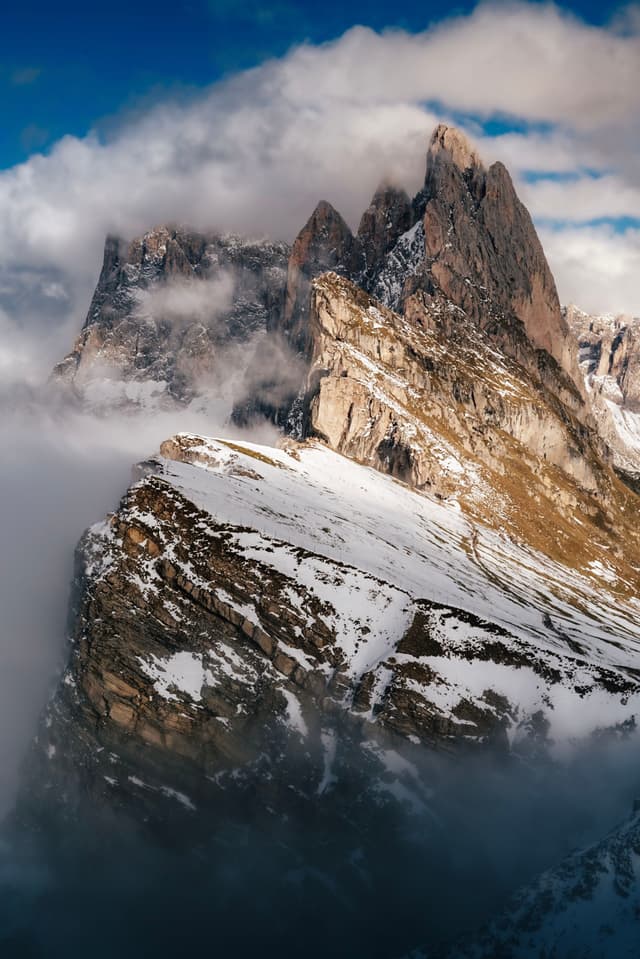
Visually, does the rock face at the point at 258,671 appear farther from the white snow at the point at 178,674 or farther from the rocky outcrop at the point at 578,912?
the rocky outcrop at the point at 578,912

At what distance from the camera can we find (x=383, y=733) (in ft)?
329

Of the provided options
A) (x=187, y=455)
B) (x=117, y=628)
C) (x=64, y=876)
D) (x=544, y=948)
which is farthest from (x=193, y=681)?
(x=187, y=455)

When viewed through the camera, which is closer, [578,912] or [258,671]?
[578,912]

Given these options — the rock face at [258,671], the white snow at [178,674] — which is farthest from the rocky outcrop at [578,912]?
the white snow at [178,674]

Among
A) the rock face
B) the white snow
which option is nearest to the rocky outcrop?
the rock face

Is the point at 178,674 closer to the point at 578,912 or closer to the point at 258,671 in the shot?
the point at 258,671

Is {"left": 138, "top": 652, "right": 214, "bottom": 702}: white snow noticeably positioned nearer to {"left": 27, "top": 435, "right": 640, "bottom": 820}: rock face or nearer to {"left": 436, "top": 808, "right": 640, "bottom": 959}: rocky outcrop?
{"left": 27, "top": 435, "right": 640, "bottom": 820}: rock face

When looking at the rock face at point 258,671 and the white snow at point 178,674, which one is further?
the white snow at point 178,674

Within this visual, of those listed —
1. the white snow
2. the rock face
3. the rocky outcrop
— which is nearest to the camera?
the rocky outcrop

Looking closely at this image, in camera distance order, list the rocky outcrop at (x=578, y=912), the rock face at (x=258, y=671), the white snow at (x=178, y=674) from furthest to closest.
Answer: the white snow at (x=178, y=674)
the rock face at (x=258, y=671)
the rocky outcrop at (x=578, y=912)

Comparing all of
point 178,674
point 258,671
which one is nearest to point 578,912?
point 258,671

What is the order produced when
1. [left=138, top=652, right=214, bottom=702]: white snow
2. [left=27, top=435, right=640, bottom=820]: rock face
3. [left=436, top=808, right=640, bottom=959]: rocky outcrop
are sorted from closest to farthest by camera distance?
[left=436, top=808, right=640, bottom=959]: rocky outcrop < [left=27, top=435, right=640, bottom=820]: rock face < [left=138, top=652, right=214, bottom=702]: white snow

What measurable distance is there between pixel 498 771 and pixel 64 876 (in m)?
54.5

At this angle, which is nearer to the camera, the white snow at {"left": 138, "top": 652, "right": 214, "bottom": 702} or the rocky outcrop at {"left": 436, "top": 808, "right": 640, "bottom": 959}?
the rocky outcrop at {"left": 436, "top": 808, "right": 640, "bottom": 959}
